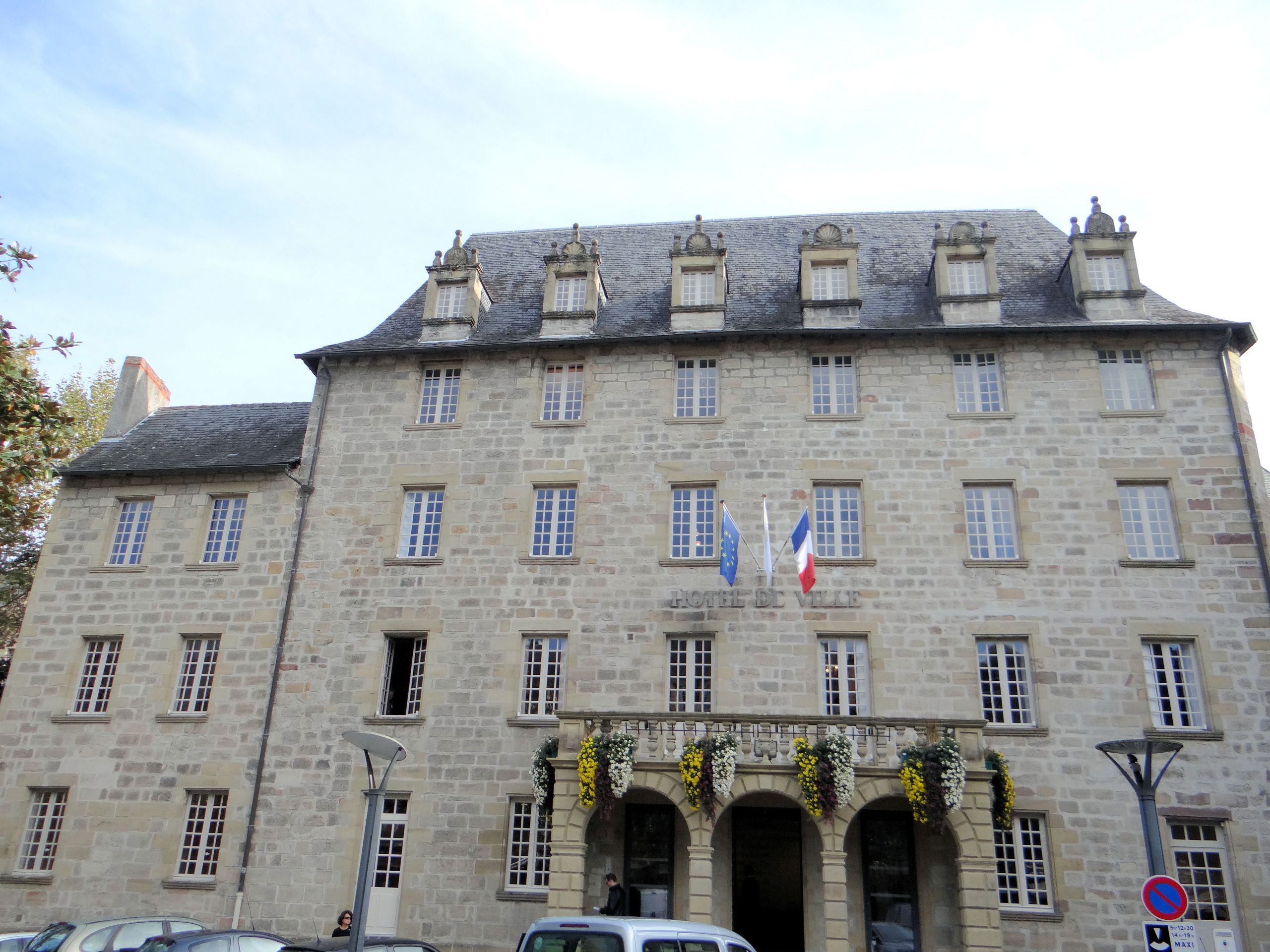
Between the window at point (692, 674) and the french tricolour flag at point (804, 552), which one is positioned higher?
the french tricolour flag at point (804, 552)

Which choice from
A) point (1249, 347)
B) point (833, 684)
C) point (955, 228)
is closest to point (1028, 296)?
point (955, 228)

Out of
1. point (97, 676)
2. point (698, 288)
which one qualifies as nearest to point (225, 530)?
point (97, 676)

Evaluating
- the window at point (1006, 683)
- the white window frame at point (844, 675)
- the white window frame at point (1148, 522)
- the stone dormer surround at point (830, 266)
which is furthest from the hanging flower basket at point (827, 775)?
the stone dormer surround at point (830, 266)

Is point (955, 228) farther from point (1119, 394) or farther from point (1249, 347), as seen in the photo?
point (1249, 347)

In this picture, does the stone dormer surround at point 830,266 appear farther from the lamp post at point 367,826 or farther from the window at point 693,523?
the lamp post at point 367,826

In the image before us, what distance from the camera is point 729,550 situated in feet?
64.3

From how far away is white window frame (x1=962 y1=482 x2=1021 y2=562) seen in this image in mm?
20531

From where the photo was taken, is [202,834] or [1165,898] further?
[202,834]

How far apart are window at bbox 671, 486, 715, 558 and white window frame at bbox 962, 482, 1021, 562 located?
5.34 meters

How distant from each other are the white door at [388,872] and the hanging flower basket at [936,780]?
994 cm

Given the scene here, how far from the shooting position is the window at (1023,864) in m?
18.1

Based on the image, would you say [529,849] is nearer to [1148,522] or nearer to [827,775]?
[827,775]

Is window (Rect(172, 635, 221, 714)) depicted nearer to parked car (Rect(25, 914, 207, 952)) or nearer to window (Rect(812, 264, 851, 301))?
parked car (Rect(25, 914, 207, 952))

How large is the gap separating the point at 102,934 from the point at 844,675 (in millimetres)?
13428
